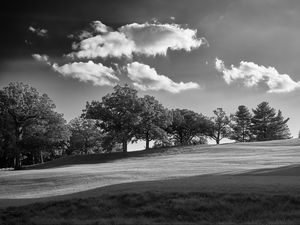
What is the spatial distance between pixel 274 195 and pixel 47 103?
46.0 m

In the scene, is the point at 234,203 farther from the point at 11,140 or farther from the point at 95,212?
the point at 11,140

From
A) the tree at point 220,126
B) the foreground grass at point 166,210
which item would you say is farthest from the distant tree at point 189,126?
the foreground grass at point 166,210

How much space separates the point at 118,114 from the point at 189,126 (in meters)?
32.1

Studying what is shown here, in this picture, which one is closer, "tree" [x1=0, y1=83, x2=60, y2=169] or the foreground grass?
the foreground grass

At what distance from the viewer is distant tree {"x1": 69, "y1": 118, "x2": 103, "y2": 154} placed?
80188 millimetres

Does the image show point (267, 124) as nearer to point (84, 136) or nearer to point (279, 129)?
point (279, 129)

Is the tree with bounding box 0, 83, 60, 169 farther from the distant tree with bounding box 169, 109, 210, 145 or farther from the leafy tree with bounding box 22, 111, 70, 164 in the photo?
the distant tree with bounding box 169, 109, 210, 145

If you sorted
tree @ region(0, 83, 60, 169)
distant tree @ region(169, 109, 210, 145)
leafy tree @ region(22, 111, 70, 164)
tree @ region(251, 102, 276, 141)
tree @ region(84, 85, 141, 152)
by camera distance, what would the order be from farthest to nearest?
tree @ region(251, 102, 276, 141) → distant tree @ region(169, 109, 210, 145) → tree @ region(84, 85, 141, 152) → leafy tree @ region(22, 111, 70, 164) → tree @ region(0, 83, 60, 169)

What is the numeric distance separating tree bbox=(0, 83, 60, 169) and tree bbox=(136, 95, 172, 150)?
47.3 ft

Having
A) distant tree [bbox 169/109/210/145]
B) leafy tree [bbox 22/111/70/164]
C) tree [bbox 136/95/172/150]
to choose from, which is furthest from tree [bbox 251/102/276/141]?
leafy tree [bbox 22/111/70/164]

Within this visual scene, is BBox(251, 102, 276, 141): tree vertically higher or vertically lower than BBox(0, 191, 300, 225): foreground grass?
higher

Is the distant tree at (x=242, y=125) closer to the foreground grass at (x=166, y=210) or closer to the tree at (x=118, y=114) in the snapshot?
the tree at (x=118, y=114)

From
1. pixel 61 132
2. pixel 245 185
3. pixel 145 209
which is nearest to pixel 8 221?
pixel 145 209

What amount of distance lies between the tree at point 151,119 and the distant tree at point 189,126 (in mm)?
21227
